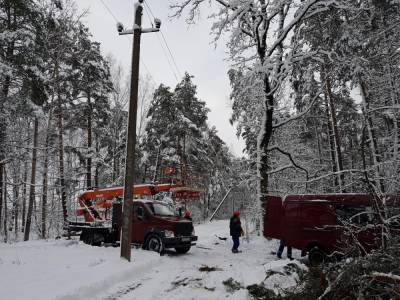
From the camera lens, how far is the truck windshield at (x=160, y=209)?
14.3 m

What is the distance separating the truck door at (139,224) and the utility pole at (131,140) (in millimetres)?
3180

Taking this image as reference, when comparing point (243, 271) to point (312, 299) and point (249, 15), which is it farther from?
point (249, 15)

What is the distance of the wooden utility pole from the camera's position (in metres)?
10.7

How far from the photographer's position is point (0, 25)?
15.5 meters

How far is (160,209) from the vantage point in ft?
48.1

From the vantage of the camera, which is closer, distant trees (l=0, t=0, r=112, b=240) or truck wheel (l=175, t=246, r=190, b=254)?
truck wheel (l=175, t=246, r=190, b=254)

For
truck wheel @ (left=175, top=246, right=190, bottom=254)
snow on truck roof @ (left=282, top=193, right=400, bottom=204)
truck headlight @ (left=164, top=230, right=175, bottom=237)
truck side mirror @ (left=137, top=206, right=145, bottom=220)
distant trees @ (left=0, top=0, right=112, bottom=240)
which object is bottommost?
truck wheel @ (left=175, top=246, right=190, bottom=254)

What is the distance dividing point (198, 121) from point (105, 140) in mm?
10488

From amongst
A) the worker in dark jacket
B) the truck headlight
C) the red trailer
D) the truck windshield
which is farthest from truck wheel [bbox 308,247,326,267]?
Answer: the truck windshield

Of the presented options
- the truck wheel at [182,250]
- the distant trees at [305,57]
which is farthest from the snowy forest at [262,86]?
the truck wheel at [182,250]

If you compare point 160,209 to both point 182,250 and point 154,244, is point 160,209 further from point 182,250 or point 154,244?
point 182,250

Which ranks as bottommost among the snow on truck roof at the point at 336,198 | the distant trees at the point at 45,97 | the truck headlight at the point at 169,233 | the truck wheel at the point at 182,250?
the truck wheel at the point at 182,250

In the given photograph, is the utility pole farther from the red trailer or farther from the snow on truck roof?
the snow on truck roof

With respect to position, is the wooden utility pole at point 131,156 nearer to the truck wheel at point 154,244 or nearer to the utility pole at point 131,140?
the utility pole at point 131,140
